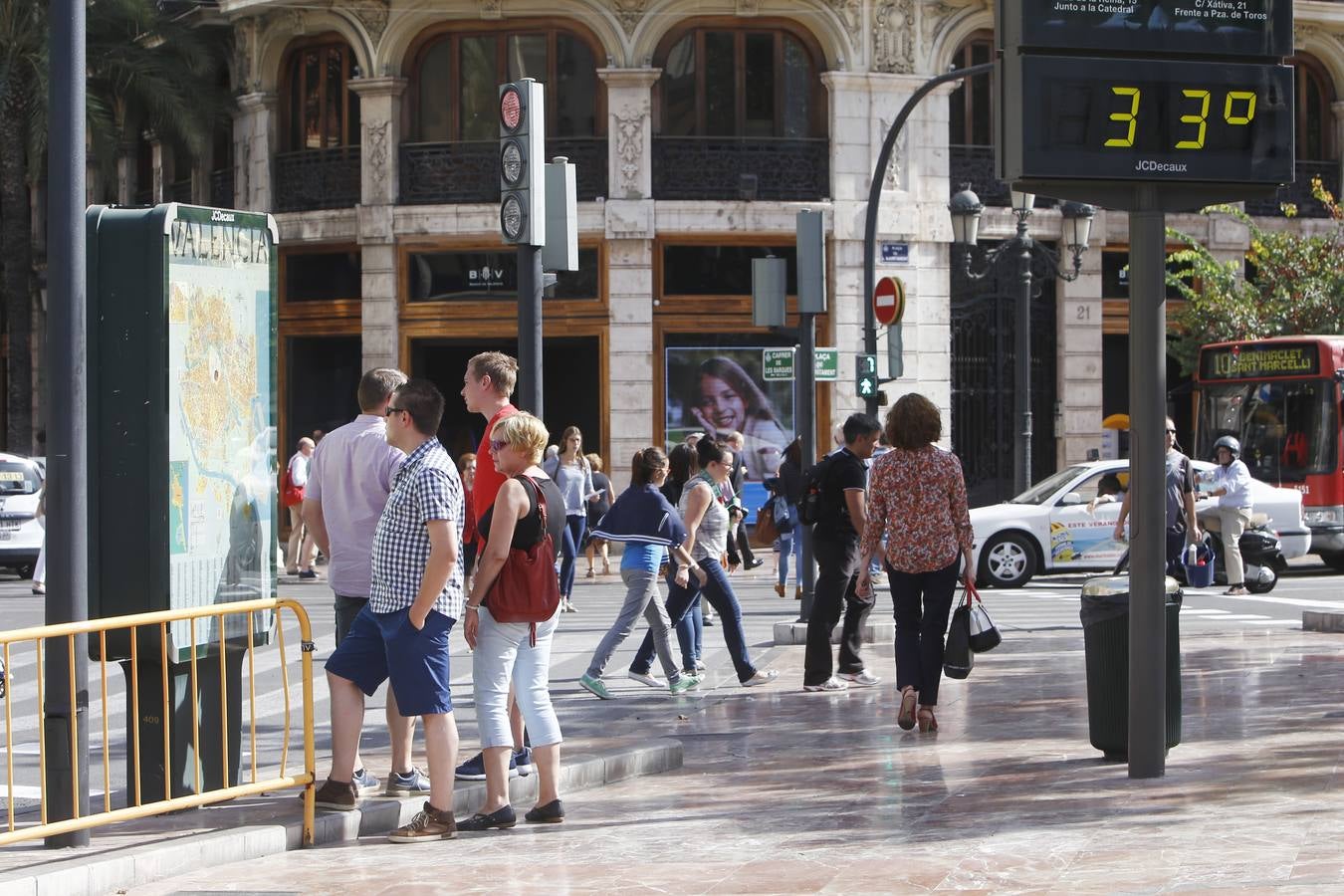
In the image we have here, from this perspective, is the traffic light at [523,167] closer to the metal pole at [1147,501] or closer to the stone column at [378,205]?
the metal pole at [1147,501]

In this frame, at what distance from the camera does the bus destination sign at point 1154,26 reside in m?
8.67

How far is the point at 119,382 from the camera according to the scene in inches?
310

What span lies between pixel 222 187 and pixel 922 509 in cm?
2369

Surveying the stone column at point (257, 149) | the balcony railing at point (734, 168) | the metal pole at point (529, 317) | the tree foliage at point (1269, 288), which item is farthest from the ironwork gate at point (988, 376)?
the metal pole at point (529, 317)

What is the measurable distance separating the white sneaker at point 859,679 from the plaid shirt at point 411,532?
18.0ft

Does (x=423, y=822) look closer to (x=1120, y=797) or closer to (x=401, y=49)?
(x=1120, y=797)

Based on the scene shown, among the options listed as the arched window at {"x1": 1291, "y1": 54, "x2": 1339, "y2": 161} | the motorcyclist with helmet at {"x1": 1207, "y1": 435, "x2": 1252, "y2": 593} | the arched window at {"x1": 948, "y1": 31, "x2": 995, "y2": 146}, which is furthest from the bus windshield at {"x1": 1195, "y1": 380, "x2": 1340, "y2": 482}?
the arched window at {"x1": 1291, "y1": 54, "x2": 1339, "y2": 161}

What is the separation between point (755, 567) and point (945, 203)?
701cm

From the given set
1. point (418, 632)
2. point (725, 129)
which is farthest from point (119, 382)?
point (725, 129)

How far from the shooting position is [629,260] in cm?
2900

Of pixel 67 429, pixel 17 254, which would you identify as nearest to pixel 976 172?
pixel 17 254

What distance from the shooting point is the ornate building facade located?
2905cm

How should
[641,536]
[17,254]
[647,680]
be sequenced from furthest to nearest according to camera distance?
[17,254] < [647,680] < [641,536]

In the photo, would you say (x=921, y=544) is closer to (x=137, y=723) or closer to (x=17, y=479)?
(x=137, y=723)
